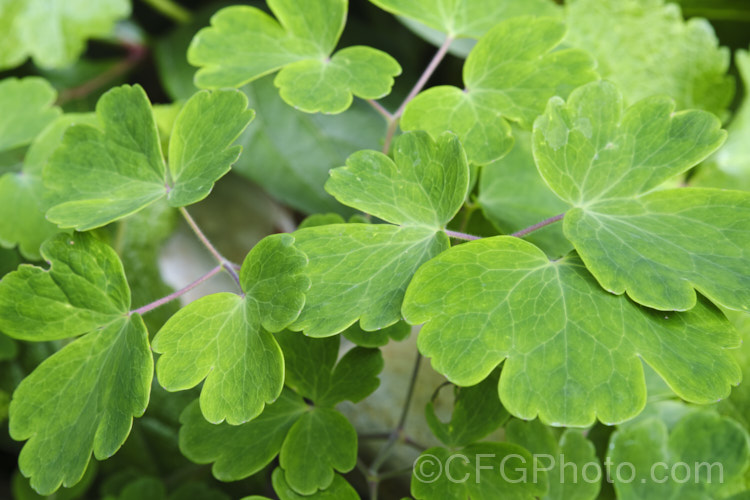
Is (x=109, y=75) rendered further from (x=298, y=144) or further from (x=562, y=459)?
(x=562, y=459)

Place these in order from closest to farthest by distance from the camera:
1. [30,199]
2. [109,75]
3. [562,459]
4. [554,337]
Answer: [554,337]
[562,459]
[30,199]
[109,75]

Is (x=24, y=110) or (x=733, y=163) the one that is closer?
(x=24, y=110)

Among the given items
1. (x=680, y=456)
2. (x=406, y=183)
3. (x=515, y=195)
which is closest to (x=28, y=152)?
(x=406, y=183)

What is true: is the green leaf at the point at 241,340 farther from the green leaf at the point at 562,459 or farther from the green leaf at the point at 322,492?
the green leaf at the point at 562,459

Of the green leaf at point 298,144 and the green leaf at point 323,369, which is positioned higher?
the green leaf at point 323,369

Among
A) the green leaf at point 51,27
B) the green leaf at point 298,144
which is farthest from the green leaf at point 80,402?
the green leaf at point 51,27

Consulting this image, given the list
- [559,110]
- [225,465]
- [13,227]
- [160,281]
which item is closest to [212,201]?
[160,281]

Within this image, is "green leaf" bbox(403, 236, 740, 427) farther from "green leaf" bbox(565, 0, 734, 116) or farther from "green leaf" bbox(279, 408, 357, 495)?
"green leaf" bbox(565, 0, 734, 116)
